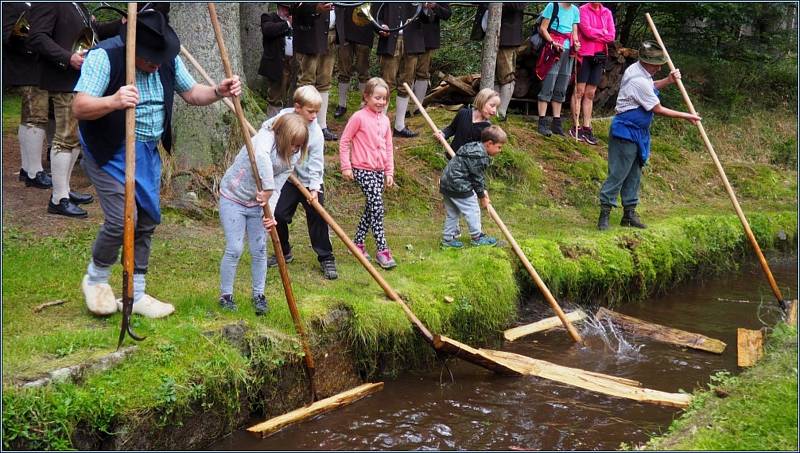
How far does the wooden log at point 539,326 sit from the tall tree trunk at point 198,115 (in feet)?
12.0

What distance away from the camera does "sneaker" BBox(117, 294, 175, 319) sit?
218 inches

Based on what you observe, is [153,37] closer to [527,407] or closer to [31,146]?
[31,146]

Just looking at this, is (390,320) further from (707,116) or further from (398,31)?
(707,116)

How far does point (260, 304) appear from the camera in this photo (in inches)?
237

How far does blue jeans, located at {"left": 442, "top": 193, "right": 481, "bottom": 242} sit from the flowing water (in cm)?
101

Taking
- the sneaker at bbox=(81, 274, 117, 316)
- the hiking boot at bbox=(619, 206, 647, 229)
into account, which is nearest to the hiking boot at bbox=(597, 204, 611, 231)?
the hiking boot at bbox=(619, 206, 647, 229)

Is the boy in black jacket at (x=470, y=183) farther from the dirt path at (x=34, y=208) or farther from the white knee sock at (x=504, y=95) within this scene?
the white knee sock at (x=504, y=95)

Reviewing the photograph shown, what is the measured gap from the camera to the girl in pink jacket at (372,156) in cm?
747

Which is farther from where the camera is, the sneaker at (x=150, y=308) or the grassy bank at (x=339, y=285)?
the sneaker at (x=150, y=308)

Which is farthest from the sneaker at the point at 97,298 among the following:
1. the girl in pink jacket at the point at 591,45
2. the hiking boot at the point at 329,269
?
the girl in pink jacket at the point at 591,45

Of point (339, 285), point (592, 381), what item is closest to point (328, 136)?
point (339, 285)

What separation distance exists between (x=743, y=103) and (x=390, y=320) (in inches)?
453

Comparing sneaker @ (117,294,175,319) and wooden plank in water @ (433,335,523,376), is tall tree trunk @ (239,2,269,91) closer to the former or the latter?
wooden plank in water @ (433,335,523,376)

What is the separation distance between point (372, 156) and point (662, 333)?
10.9 feet
